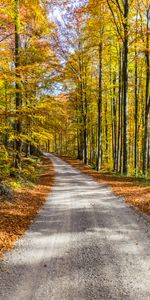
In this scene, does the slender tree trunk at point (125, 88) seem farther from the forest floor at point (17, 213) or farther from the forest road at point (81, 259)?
the forest road at point (81, 259)

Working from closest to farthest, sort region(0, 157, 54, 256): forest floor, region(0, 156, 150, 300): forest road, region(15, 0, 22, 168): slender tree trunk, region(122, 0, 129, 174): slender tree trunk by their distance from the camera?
region(0, 156, 150, 300): forest road, region(0, 157, 54, 256): forest floor, region(15, 0, 22, 168): slender tree trunk, region(122, 0, 129, 174): slender tree trunk

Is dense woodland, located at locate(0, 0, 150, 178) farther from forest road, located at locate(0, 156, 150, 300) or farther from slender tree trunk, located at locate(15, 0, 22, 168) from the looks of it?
forest road, located at locate(0, 156, 150, 300)

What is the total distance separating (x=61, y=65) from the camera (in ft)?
75.8

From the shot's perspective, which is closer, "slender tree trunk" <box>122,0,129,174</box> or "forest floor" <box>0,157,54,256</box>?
"forest floor" <box>0,157,54,256</box>

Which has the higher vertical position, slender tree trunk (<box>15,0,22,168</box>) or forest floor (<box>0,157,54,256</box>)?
slender tree trunk (<box>15,0,22,168</box>)

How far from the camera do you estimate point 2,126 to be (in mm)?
9078

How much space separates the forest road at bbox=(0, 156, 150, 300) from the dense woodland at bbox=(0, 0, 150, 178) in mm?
3394

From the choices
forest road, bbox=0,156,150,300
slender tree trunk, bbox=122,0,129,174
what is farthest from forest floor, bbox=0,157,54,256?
slender tree trunk, bbox=122,0,129,174

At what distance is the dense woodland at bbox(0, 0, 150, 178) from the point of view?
10.4 meters

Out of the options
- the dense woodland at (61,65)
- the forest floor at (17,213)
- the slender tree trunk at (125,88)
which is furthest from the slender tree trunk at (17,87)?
the slender tree trunk at (125,88)

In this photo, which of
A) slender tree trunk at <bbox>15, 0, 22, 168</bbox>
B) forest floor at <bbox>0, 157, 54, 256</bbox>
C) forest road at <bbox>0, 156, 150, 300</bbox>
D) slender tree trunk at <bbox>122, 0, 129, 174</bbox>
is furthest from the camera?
slender tree trunk at <bbox>122, 0, 129, 174</bbox>

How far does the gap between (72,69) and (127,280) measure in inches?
1010

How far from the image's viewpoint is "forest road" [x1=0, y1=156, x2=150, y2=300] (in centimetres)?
414

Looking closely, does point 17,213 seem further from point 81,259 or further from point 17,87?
point 17,87
